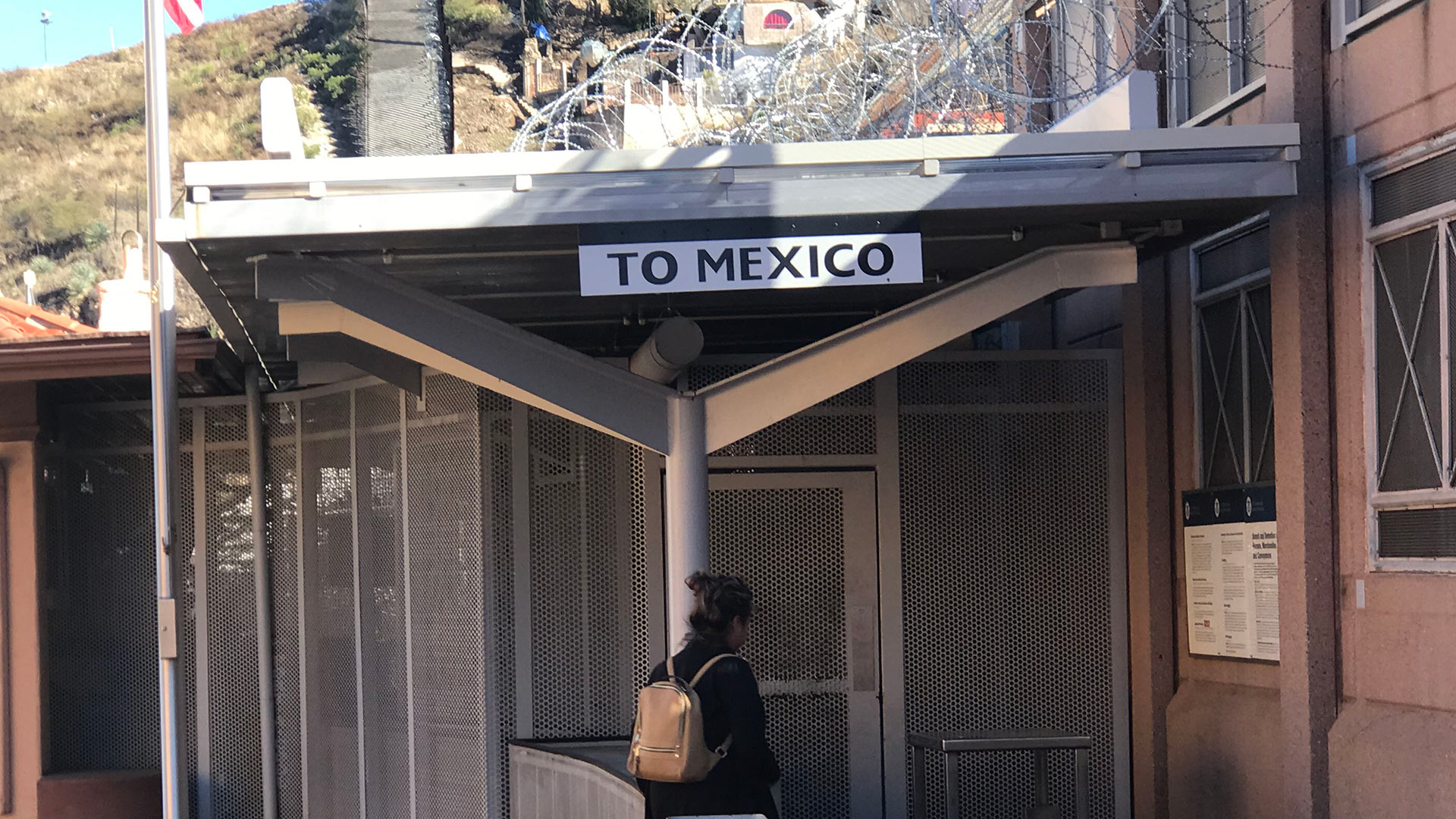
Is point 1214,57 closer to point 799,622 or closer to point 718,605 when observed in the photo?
point 799,622

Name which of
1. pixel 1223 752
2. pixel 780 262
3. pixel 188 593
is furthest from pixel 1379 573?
pixel 188 593

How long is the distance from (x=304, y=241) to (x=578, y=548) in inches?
111

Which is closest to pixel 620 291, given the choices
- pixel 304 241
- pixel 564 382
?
pixel 564 382

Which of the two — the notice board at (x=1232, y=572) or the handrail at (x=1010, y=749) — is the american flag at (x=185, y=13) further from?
the notice board at (x=1232, y=572)

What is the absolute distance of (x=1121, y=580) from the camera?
9648 mm

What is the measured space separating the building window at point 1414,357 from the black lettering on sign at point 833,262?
234 centimetres

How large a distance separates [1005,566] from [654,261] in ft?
11.7

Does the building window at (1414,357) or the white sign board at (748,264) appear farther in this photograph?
the white sign board at (748,264)

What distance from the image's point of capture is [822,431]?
9.55 metres

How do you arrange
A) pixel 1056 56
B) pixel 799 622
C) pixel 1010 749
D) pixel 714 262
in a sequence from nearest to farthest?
pixel 714 262 < pixel 1010 749 < pixel 799 622 < pixel 1056 56

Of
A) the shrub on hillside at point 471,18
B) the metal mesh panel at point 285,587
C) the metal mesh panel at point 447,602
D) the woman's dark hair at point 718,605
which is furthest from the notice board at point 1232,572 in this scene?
the shrub on hillside at point 471,18

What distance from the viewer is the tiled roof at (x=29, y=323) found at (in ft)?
44.1

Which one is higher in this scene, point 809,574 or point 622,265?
point 622,265

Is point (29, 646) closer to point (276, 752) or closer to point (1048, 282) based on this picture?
point (276, 752)
